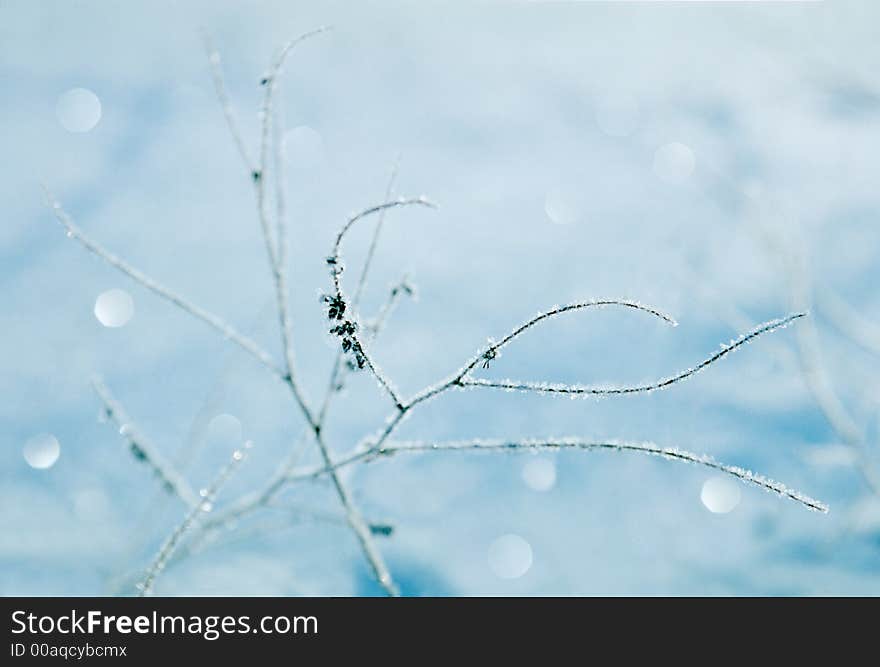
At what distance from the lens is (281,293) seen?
1.34m

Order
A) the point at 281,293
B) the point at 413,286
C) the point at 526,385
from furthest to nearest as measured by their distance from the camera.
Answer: the point at 413,286, the point at 281,293, the point at 526,385
